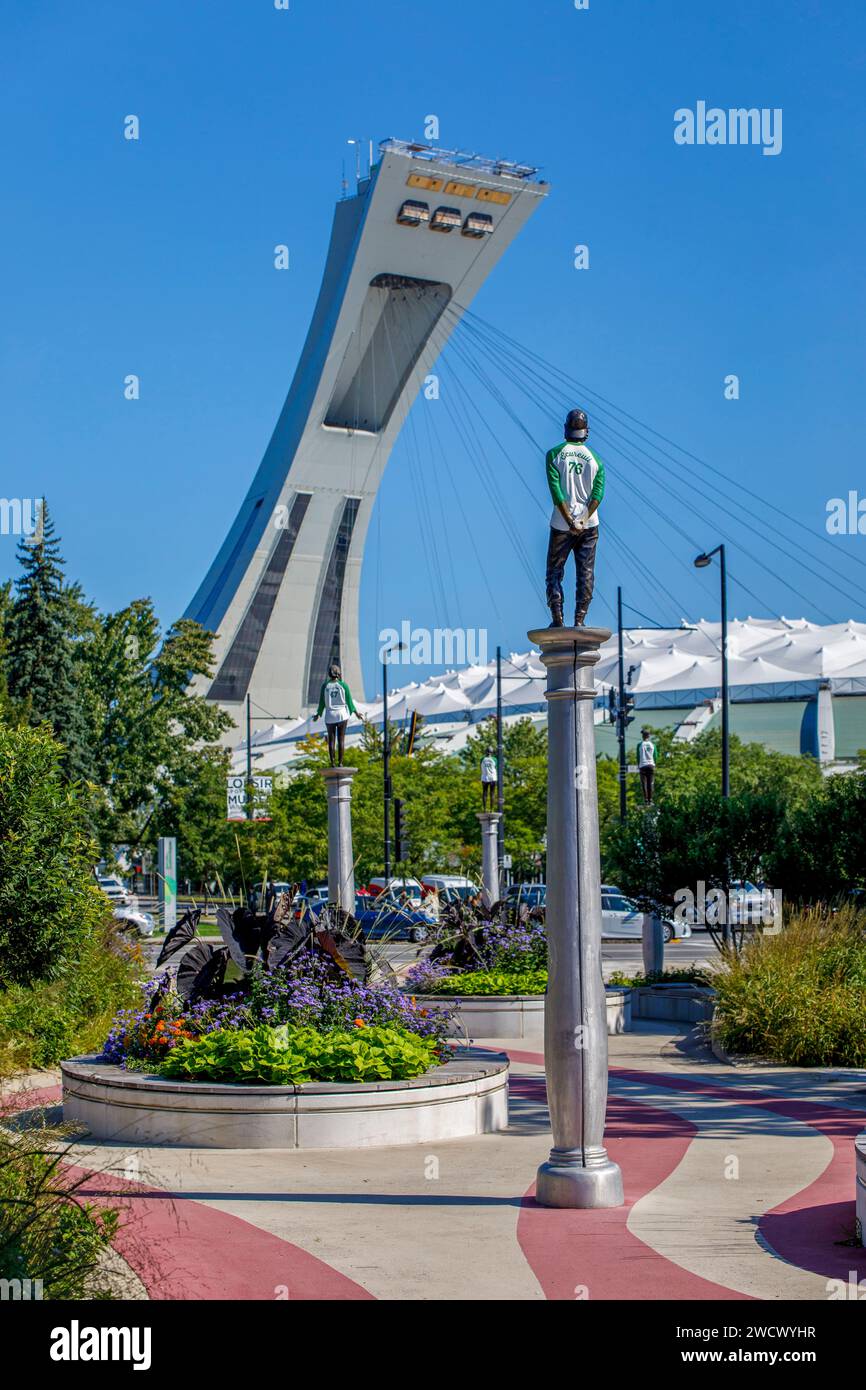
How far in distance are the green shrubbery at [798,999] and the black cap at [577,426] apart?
848 centimetres

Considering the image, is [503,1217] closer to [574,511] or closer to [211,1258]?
[211,1258]

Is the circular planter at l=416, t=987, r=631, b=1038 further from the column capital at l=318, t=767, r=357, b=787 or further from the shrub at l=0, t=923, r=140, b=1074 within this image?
the shrub at l=0, t=923, r=140, b=1074

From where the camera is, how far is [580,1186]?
8.93 metres

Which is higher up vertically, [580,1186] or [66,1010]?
[66,1010]

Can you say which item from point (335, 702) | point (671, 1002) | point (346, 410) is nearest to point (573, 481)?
point (335, 702)

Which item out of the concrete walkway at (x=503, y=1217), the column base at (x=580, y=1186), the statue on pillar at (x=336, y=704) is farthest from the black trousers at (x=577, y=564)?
the statue on pillar at (x=336, y=704)

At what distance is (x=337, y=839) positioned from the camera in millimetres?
20219

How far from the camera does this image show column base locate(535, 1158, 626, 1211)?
29.3 feet

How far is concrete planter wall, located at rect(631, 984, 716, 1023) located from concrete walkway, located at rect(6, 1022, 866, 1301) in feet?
28.2

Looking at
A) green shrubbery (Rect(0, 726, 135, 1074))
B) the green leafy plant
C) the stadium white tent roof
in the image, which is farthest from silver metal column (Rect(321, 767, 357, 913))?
the stadium white tent roof

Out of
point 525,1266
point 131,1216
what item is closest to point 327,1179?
point 131,1216

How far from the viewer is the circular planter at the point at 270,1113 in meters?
11.0

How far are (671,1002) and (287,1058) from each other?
490 inches

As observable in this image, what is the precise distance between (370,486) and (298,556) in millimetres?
6446
